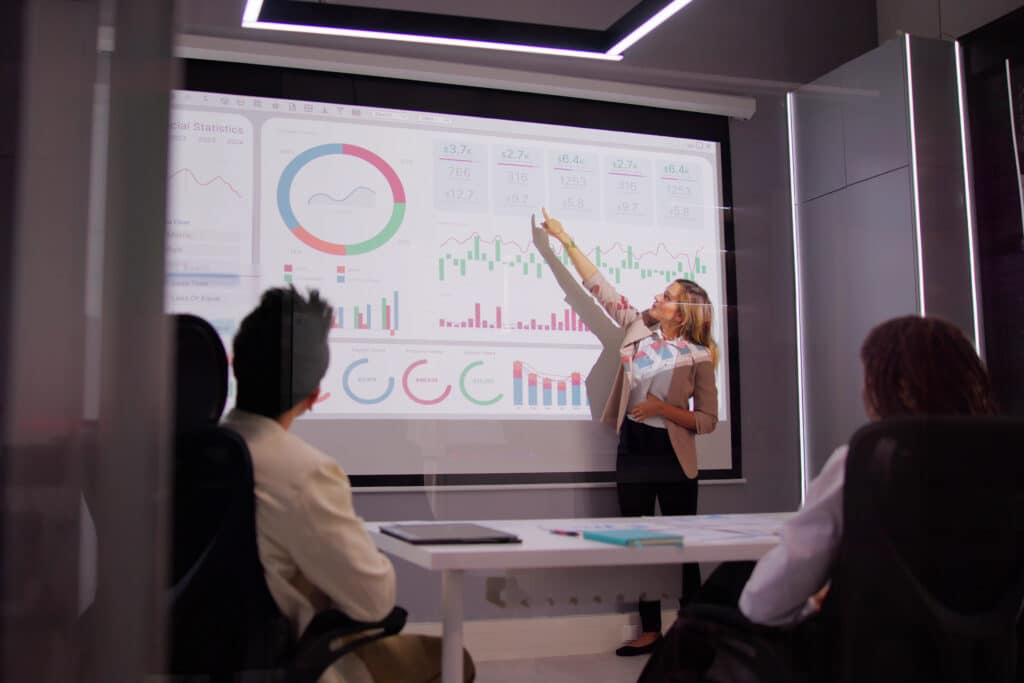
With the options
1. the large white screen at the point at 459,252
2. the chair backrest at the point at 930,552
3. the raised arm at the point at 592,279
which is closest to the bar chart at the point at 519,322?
the large white screen at the point at 459,252

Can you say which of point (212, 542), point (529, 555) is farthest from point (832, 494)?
point (212, 542)

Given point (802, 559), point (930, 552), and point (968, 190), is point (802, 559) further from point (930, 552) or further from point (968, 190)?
point (968, 190)

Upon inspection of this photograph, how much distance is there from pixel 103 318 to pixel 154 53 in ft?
1.35

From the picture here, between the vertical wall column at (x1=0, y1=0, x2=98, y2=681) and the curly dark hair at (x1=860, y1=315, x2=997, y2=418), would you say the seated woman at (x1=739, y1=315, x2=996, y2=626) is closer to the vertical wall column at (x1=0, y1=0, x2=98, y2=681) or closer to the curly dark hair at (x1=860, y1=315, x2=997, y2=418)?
the curly dark hair at (x1=860, y1=315, x2=997, y2=418)

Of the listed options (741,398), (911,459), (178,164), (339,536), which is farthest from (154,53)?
(741,398)

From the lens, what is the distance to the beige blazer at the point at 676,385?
3301 mm

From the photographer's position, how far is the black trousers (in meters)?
3.31

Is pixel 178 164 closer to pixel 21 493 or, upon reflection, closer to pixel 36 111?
pixel 36 111

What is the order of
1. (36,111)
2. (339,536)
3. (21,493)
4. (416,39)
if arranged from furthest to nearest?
(416,39), (339,536), (36,111), (21,493)

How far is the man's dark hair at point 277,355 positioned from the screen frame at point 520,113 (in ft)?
3.07

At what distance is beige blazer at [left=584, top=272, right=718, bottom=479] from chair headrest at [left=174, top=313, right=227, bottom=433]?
1800 millimetres

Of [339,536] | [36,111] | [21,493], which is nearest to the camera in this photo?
[21,493]

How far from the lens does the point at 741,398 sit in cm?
336

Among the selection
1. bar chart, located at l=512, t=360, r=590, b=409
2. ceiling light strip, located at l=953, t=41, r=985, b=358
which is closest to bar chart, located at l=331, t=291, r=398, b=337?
bar chart, located at l=512, t=360, r=590, b=409
